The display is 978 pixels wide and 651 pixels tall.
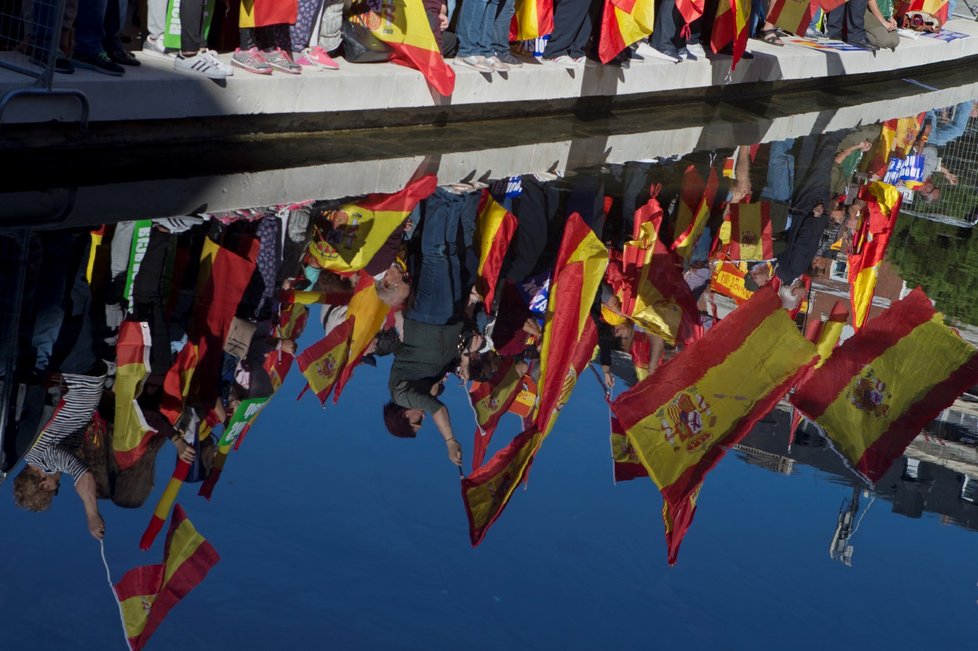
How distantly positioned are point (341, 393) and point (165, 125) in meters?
3.75

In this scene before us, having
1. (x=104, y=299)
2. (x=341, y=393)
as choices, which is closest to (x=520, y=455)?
(x=341, y=393)

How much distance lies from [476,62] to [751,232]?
121 inches

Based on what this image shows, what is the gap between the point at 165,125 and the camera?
31.2 feet

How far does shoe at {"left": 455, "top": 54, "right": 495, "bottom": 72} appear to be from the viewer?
485 inches

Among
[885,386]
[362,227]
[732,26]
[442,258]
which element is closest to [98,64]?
[362,227]

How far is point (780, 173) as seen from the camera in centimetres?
1277

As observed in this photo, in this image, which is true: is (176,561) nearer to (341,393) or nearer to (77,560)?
(77,560)

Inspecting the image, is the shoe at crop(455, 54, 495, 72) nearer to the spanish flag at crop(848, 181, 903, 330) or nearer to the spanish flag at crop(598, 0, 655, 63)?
the spanish flag at crop(598, 0, 655, 63)

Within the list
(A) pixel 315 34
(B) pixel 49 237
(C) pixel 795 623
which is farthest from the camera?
(A) pixel 315 34

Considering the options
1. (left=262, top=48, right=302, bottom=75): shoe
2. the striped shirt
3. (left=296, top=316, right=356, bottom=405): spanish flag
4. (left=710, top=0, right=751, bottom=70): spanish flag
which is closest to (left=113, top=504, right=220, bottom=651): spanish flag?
the striped shirt

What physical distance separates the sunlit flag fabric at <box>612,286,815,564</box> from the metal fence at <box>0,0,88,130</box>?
12.2 feet

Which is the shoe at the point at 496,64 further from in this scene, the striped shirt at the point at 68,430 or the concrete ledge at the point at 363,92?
the striped shirt at the point at 68,430

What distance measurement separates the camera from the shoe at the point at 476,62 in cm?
1233

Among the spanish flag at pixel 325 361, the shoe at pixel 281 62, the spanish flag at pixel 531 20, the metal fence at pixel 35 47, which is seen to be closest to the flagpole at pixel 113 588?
the spanish flag at pixel 325 361
